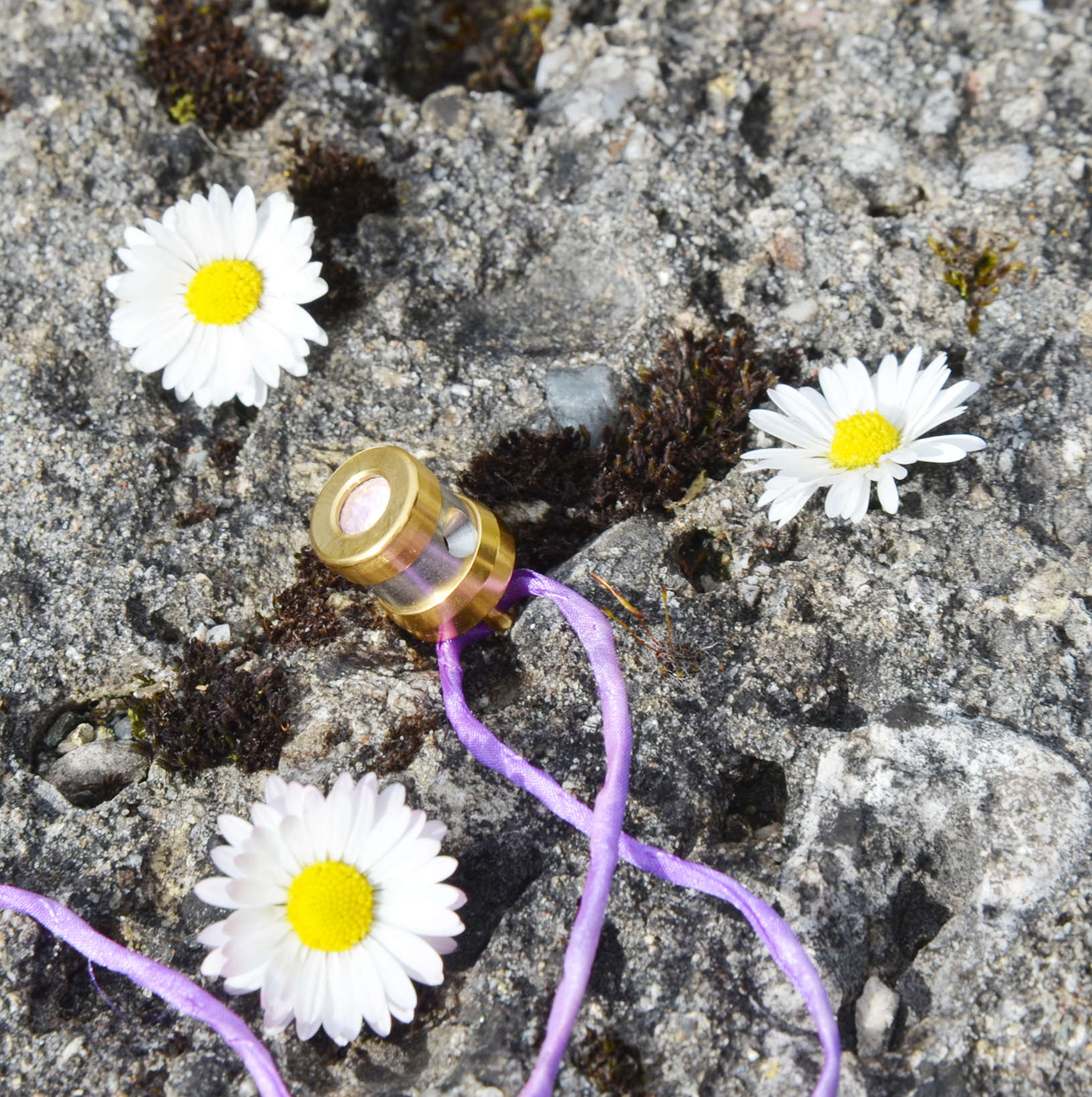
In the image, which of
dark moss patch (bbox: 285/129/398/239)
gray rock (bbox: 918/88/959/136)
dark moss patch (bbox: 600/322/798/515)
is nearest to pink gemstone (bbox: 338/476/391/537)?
dark moss patch (bbox: 600/322/798/515)

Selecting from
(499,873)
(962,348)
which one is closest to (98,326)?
(499,873)

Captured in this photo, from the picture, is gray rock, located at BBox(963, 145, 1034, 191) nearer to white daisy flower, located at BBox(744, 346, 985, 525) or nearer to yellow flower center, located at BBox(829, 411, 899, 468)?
white daisy flower, located at BBox(744, 346, 985, 525)

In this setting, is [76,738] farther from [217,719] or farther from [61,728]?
[217,719]

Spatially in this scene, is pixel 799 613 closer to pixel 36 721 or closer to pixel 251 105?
pixel 36 721

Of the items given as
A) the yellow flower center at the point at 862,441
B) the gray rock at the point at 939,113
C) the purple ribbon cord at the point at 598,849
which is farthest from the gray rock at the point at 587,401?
the gray rock at the point at 939,113

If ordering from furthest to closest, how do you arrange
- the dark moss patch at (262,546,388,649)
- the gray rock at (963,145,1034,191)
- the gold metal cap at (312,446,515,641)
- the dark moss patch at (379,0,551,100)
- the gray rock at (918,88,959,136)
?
the dark moss patch at (379,0,551,100) < the gray rock at (918,88,959,136) < the gray rock at (963,145,1034,191) < the dark moss patch at (262,546,388,649) < the gold metal cap at (312,446,515,641)

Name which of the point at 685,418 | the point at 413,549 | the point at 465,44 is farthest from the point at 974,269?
the point at 465,44
